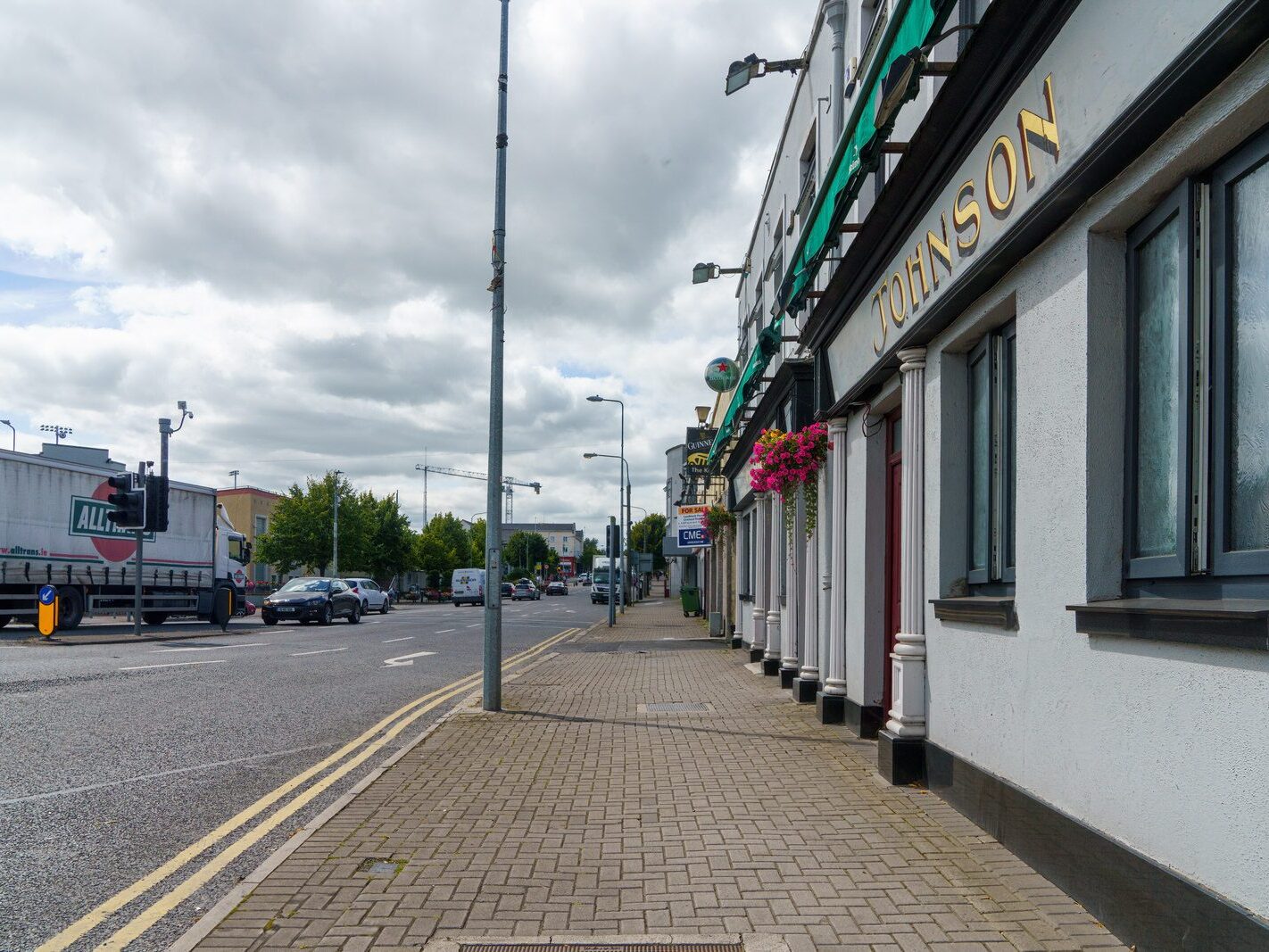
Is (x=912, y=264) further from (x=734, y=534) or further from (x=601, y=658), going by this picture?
(x=734, y=534)

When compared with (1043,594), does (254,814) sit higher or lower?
lower

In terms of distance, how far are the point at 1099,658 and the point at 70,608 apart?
26.6 meters

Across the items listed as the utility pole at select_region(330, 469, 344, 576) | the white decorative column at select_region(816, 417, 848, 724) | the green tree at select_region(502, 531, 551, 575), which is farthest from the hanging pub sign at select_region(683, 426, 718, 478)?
the green tree at select_region(502, 531, 551, 575)

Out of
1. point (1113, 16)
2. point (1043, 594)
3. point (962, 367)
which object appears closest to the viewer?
point (1113, 16)

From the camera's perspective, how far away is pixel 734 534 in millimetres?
23844

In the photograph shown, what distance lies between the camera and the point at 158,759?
7.98m

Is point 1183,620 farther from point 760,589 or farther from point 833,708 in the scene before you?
point 760,589

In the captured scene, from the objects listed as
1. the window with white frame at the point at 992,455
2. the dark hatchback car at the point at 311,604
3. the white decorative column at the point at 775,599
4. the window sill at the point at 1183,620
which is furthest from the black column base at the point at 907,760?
the dark hatchback car at the point at 311,604

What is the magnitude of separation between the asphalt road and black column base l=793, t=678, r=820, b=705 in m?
4.06

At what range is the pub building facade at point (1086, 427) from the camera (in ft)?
11.5

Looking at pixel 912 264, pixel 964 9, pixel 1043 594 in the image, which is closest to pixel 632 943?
pixel 1043 594

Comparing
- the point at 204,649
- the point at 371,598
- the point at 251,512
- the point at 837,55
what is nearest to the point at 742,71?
the point at 837,55

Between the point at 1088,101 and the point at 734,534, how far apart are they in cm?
1966

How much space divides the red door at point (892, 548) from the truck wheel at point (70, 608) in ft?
75.7
